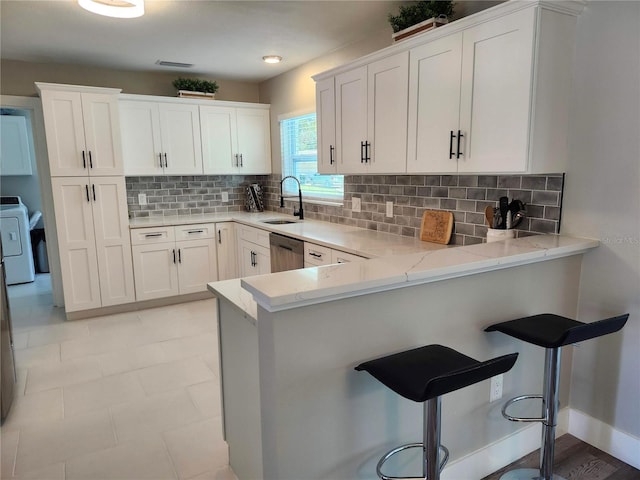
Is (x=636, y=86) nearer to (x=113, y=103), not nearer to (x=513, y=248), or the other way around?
(x=513, y=248)

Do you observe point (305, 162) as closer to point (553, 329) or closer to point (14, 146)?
point (553, 329)

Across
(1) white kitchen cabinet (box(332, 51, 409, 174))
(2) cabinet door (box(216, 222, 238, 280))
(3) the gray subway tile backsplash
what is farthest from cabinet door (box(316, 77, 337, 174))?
(2) cabinet door (box(216, 222, 238, 280))

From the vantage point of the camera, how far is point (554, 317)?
189 cm

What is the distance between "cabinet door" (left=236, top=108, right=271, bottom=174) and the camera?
4.88m

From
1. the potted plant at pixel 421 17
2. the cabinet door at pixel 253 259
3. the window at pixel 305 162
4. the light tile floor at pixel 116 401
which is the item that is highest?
the potted plant at pixel 421 17

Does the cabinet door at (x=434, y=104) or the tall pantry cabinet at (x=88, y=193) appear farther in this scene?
the tall pantry cabinet at (x=88, y=193)

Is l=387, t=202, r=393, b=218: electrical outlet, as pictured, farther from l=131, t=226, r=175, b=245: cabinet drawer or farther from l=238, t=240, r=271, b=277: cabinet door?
l=131, t=226, r=175, b=245: cabinet drawer

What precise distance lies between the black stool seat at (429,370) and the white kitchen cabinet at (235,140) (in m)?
3.77

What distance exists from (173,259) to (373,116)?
263cm

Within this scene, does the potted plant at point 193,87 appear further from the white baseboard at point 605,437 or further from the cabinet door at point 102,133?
the white baseboard at point 605,437

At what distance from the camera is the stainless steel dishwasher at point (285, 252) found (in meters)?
3.38

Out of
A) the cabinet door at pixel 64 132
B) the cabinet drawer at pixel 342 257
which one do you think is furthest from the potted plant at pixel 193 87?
the cabinet drawer at pixel 342 257

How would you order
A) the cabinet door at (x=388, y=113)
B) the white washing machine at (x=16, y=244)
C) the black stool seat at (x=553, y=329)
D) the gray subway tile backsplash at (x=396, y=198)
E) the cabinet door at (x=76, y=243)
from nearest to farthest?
1. the black stool seat at (x=553, y=329)
2. the gray subway tile backsplash at (x=396, y=198)
3. the cabinet door at (x=388, y=113)
4. the cabinet door at (x=76, y=243)
5. the white washing machine at (x=16, y=244)

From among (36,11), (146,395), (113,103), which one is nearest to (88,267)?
(113,103)
